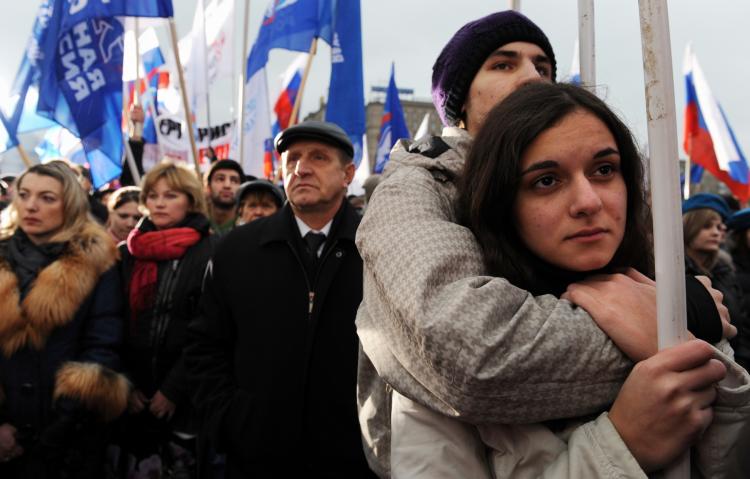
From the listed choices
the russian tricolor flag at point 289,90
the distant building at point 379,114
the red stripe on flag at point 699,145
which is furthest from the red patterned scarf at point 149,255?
the distant building at point 379,114

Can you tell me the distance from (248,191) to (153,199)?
0.72 m

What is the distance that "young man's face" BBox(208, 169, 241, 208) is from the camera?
5430mm

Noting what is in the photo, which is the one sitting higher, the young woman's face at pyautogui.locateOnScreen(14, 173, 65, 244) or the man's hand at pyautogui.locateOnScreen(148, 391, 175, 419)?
the young woman's face at pyautogui.locateOnScreen(14, 173, 65, 244)

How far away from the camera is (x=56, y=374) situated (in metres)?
3.33

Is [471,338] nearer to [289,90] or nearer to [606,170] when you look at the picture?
[606,170]

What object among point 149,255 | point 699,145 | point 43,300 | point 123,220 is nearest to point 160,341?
point 149,255

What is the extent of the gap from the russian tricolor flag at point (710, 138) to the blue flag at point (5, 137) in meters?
7.94

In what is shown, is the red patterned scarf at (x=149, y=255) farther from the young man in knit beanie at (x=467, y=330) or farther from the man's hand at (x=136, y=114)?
the man's hand at (x=136, y=114)

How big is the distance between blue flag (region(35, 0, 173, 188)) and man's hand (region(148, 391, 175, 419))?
3043 mm

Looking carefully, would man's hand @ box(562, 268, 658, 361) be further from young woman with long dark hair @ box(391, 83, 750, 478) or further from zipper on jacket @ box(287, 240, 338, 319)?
zipper on jacket @ box(287, 240, 338, 319)

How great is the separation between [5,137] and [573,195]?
635 centimetres

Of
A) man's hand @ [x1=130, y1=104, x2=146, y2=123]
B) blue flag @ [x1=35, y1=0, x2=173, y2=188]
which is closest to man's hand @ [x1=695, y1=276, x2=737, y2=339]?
blue flag @ [x1=35, y1=0, x2=173, y2=188]

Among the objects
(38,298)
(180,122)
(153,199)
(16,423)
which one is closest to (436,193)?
(38,298)

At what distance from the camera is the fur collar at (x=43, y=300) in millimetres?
3299
